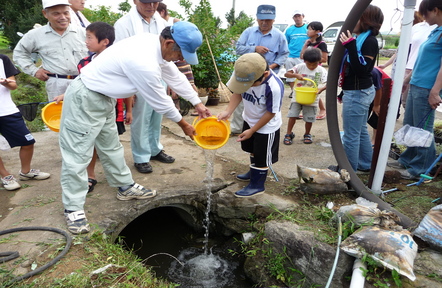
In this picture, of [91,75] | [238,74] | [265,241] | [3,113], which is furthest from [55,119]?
[265,241]


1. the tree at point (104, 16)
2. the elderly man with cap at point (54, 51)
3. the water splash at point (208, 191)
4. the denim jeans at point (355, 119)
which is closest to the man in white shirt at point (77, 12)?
the elderly man with cap at point (54, 51)

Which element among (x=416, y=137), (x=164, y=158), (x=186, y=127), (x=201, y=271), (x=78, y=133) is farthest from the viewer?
(x=164, y=158)

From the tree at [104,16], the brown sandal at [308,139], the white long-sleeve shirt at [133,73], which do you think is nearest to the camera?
the white long-sleeve shirt at [133,73]

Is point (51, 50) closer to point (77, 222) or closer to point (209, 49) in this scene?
point (77, 222)

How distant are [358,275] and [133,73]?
7.21ft

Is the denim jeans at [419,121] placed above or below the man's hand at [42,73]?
below

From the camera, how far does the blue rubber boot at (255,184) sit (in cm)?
330

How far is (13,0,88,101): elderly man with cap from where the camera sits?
3445 mm

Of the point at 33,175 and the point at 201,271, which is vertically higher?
the point at 33,175

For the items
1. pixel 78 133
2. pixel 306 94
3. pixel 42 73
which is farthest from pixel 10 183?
pixel 306 94

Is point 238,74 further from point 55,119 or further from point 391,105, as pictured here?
point 55,119

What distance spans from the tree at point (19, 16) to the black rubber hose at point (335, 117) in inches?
611

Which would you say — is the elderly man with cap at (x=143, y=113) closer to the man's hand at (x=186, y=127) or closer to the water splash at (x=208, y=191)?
the water splash at (x=208, y=191)

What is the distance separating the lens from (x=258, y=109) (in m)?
3.14
